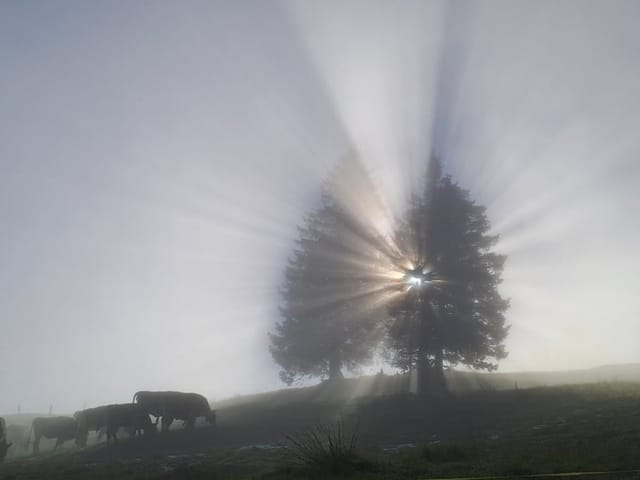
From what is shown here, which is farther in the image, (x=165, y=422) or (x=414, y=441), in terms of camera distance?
(x=165, y=422)

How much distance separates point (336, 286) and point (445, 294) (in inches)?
300

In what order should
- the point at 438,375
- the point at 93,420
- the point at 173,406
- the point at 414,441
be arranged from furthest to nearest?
1. the point at 93,420
2. the point at 173,406
3. the point at 438,375
4. the point at 414,441

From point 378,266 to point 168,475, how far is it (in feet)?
66.0

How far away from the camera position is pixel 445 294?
2777cm

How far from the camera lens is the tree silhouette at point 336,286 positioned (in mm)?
31000

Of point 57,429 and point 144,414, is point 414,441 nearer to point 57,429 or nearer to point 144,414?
A: point 144,414

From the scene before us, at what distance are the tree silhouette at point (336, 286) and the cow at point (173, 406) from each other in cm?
695

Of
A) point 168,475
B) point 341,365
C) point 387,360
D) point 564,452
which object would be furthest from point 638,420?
point 341,365

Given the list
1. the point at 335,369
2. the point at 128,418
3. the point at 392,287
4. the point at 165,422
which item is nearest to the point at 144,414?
the point at 128,418

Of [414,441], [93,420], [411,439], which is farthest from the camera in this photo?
[93,420]

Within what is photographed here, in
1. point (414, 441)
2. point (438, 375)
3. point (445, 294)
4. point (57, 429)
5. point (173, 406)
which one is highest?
point (445, 294)

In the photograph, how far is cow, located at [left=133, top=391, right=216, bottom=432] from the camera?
98.1 feet

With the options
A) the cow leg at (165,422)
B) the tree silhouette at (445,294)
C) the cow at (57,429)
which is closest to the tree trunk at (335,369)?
the tree silhouette at (445,294)

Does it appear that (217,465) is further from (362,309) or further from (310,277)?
(310,277)
